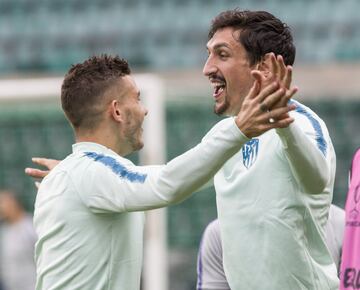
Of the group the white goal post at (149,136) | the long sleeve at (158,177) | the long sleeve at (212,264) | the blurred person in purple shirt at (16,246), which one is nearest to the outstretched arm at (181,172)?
the long sleeve at (158,177)

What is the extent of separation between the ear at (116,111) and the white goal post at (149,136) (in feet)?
13.6

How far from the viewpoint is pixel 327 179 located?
3424 millimetres

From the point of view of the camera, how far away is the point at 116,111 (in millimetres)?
3795

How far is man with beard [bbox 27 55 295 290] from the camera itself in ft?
10.8

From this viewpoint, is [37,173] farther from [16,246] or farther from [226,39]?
[16,246]

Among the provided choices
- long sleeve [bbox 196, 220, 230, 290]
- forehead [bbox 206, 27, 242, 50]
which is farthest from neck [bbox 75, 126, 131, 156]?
long sleeve [bbox 196, 220, 230, 290]

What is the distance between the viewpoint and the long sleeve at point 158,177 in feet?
10.7

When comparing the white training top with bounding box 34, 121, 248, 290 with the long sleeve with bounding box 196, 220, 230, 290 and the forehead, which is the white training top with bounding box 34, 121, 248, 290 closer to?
the forehead

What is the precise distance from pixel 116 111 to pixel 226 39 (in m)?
0.46

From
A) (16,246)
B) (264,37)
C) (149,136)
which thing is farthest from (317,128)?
(16,246)

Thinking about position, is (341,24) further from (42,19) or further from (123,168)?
(123,168)

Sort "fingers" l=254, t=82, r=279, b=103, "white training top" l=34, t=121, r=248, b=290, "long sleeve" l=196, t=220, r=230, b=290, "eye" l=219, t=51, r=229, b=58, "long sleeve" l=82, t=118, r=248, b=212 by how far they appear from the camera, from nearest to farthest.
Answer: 1. "fingers" l=254, t=82, r=279, b=103
2. "long sleeve" l=82, t=118, r=248, b=212
3. "white training top" l=34, t=121, r=248, b=290
4. "eye" l=219, t=51, r=229, b=58
5. "long sleeve" l=196, t=220, r=230, b=290

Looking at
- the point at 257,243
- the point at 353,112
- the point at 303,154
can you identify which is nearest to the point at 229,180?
the point at 257,243

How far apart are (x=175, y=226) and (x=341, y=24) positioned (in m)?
3.66
